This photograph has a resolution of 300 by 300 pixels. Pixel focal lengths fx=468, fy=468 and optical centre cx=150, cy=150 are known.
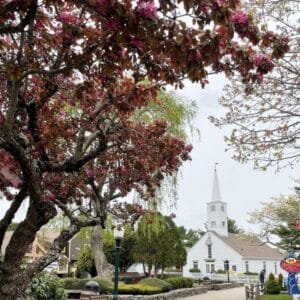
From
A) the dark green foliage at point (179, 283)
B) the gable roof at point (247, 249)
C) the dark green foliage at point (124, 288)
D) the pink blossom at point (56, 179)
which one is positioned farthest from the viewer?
the gable roof at point (247, 249)

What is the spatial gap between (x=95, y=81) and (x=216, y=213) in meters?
58.8

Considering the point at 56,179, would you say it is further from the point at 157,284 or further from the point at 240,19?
the point at 157,284

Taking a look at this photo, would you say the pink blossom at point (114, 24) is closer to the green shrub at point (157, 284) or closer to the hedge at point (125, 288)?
the hedge at point (125, 288)

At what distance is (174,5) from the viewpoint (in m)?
3.67

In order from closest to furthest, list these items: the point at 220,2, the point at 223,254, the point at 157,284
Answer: the point at 220,2 < the point at 157,284 < the point at 223,254

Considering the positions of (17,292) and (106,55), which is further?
(17,292)

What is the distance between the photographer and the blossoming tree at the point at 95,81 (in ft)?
12.4

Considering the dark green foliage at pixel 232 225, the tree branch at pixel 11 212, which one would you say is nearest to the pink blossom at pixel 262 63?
the tree branch at pixel 11 212

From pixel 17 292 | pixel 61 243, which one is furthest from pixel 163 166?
pixel 17 292

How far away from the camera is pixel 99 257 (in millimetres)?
23047

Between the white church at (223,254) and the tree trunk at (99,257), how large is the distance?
32.6m

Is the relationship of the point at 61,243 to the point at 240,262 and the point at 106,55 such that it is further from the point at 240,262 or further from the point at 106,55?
the point at 240,262

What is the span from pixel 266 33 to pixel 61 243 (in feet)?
19.8

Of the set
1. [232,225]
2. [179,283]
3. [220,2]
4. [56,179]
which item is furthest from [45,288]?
[232,225]
